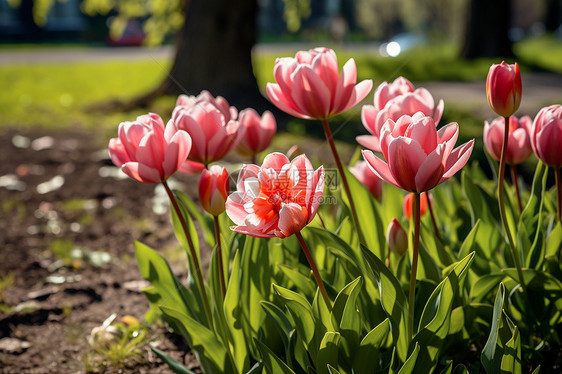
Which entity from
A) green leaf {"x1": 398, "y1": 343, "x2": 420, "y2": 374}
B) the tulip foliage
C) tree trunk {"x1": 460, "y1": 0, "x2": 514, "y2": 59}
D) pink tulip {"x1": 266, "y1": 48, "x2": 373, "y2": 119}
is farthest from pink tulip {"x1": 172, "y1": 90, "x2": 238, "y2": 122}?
tree trunk {"x1": 460, "y1": 0, "x2": 514, "y2": 59}

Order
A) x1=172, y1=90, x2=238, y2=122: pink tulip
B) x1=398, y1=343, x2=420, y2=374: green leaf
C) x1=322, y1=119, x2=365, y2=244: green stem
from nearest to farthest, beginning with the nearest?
x1=398, y1=343, x2=420, y2=374: green leaf, x1=322, y1=119, x2=365, y2=244: green stem, x1=172, y1=90, x2=238, y2=122: pink tulip

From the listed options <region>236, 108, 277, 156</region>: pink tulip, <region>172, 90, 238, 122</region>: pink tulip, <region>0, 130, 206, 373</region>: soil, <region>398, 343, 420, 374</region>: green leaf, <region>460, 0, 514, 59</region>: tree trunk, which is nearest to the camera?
<region>398, 343, 420, 374</region>: green leaf

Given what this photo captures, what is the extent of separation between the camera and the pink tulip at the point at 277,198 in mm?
1077

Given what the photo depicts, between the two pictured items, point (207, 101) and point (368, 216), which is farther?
point (368, 216)

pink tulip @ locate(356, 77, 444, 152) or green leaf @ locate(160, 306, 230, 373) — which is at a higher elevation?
pink tulip @ locate(356, 77, 444, 152)

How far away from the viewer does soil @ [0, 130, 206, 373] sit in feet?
6.54

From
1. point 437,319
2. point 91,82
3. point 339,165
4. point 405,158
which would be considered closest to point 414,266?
point 437,319

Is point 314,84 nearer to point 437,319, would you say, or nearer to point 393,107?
point 393,107

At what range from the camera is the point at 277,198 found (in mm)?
1111

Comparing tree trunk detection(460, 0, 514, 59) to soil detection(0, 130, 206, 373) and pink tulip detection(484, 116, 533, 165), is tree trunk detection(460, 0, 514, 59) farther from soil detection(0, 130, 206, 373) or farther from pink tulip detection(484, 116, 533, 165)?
pink tulip detection(484, 116, 533, 165)

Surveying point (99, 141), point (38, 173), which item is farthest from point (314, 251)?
point (99, 141)

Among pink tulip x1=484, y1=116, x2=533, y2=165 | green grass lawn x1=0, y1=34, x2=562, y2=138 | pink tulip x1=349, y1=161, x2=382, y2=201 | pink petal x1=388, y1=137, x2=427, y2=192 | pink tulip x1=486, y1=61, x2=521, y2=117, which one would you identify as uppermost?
pink tulip x1=486, y1=61, x2=521, y2=117

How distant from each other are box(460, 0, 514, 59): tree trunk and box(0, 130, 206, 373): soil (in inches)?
320

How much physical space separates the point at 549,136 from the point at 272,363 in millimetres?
836
